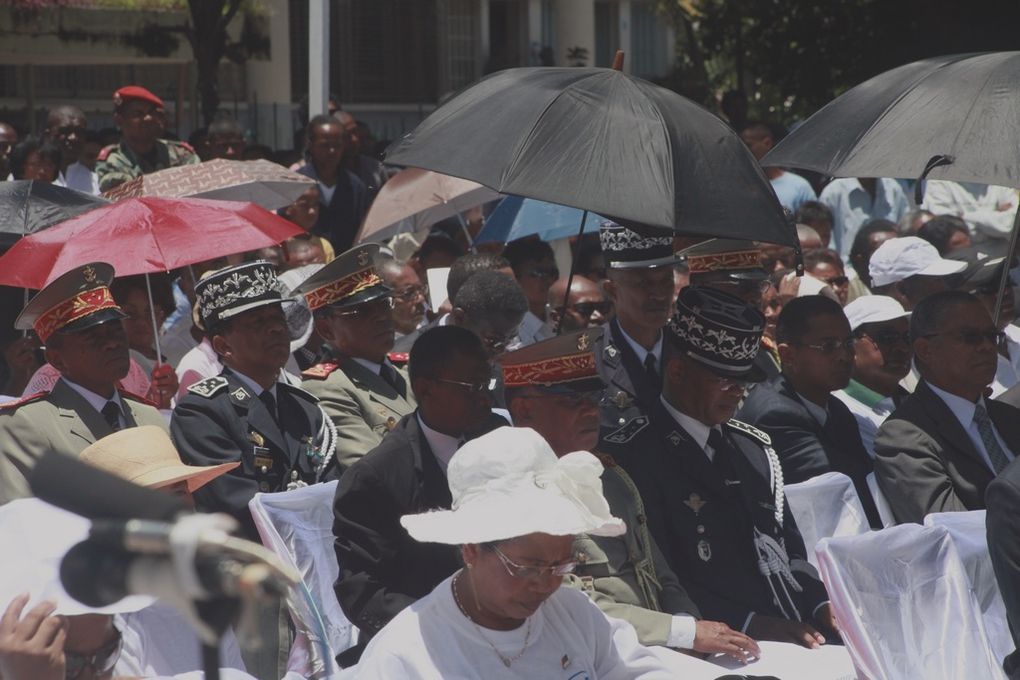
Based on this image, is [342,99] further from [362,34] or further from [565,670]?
[565,670]

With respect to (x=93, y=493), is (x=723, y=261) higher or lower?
lower

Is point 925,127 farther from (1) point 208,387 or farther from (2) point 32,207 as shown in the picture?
(2) point 32,207

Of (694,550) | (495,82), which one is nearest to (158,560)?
(694,550)

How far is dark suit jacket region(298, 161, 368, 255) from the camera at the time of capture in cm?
998

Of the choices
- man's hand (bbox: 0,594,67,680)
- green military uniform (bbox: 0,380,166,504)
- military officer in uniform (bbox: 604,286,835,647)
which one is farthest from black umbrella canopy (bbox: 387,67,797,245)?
man's hand (bbox: 0,594,67,680)

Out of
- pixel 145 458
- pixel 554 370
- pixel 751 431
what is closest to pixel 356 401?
pixel 554 370

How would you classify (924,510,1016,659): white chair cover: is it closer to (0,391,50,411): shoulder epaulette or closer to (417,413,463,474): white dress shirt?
(417,413,463,474): white dress shirt

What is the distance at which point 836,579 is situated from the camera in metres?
4.24

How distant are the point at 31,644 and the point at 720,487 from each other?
2558mm

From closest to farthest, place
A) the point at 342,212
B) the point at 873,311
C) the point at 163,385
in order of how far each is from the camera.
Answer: the point at 163,385 < the point at 873,311 < the point at 342,212

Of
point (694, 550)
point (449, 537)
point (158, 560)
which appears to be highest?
point (158, 560)

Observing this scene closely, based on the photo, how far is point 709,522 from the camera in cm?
479

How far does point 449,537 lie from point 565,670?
19.2 inches

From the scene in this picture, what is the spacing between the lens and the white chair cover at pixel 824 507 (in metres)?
5.14
